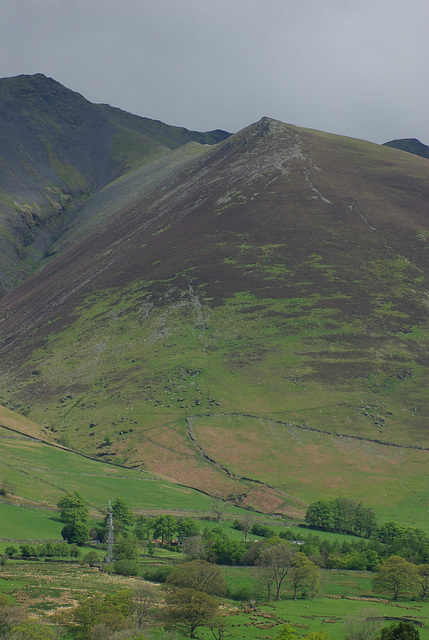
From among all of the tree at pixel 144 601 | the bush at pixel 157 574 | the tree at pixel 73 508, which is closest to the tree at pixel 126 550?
the bush at pixel 157 574

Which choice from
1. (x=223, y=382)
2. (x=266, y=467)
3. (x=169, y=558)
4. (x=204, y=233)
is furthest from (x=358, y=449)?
(x=204, y=233)

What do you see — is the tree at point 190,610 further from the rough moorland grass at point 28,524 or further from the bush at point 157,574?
the rough moorland grass at point 28,524

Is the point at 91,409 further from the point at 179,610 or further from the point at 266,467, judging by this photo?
the point at 179,610

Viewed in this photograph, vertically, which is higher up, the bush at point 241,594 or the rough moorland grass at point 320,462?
the rough moorland grass at point 320,462

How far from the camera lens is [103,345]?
151625 millimetres

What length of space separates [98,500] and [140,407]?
35.2 meters

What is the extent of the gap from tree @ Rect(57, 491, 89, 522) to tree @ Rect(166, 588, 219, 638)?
2960cm

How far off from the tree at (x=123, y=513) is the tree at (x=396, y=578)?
1234 inches

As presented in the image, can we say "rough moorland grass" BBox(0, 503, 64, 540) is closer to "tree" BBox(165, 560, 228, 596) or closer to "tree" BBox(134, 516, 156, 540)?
"tree" BBox(134, 516, 156, 540)

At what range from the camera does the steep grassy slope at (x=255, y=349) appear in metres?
110

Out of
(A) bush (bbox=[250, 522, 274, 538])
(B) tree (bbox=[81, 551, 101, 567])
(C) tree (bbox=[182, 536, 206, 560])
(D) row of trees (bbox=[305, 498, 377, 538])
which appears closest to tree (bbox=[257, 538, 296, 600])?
(C) tree (bbox=[182, 536, 206, 560])

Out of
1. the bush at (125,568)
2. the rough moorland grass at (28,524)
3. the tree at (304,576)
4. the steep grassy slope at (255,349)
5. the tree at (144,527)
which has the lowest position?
the tree at (144,527)

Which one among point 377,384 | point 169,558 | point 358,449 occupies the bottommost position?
point 169,558

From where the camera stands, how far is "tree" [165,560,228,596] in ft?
185
